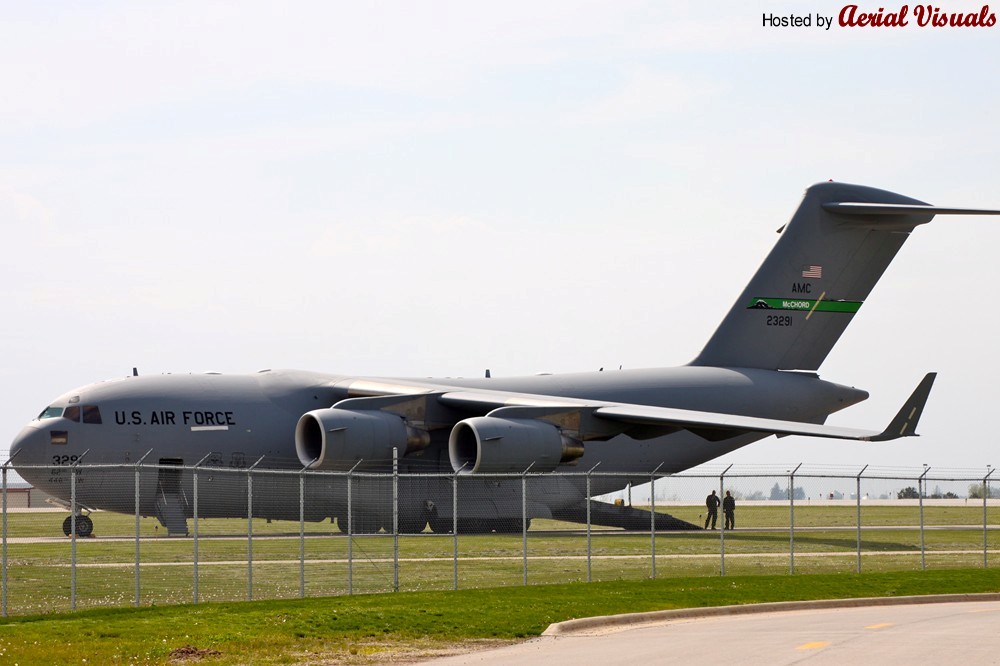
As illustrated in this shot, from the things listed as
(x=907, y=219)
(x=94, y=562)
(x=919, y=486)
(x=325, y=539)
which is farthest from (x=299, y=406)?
(x=907, y=219)

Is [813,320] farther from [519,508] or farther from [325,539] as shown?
[325,539]

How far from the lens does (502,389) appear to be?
3334cm

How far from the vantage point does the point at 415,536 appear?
29547mm

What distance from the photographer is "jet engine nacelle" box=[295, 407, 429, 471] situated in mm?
28906

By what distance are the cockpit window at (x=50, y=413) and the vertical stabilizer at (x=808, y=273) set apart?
15499 mm

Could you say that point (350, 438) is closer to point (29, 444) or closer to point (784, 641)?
point (29, 444)

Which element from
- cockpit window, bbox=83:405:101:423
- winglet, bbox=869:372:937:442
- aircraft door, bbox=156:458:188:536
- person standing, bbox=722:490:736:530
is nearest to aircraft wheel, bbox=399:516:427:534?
aircraft door, bbox=156:458:188:536

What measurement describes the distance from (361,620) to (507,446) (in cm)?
1341

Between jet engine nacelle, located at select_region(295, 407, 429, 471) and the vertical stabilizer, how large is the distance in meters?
9.66

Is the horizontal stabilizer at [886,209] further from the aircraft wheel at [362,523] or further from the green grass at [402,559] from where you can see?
the aircraft wheel at [362,523]

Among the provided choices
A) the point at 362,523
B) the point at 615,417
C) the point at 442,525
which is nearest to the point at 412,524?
the point at 442,525

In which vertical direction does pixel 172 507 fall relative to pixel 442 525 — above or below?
above

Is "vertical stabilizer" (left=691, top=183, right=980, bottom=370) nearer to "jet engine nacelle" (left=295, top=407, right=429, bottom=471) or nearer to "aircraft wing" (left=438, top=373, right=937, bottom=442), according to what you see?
"aircraft wing" (left=438, top=373, right=937, bottom=442)

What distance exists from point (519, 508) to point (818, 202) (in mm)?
11688
